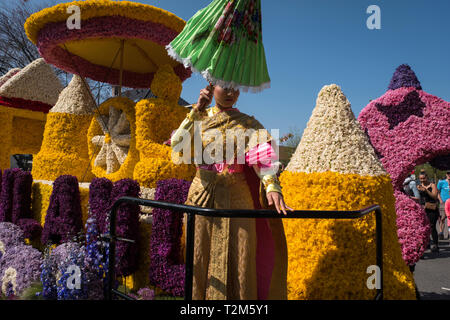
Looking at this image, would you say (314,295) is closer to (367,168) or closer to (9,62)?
(367,168)

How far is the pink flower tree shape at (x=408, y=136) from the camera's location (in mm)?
3922

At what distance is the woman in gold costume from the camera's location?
200 cm

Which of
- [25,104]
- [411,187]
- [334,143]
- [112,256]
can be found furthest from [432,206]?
[25,104]

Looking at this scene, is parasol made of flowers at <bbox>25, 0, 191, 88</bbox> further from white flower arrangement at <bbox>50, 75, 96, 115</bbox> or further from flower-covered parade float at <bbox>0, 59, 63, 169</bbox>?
flower-covered parade float at <bbox>0, 59, 63, 169</bbox>

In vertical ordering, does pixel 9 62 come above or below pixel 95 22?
above

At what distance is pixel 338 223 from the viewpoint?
2.94m

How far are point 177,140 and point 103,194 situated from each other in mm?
2466

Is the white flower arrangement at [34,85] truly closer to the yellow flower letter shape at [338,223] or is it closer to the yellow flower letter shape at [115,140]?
the yellow flower letter shape at [115,140]

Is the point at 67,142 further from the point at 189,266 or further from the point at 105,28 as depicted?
the point at 189,266

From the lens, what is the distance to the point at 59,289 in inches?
127

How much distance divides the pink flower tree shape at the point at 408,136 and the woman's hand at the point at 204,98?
3.06m

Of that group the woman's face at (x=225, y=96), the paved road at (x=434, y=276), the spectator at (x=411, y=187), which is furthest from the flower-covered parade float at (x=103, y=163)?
the spectator at (x=411, y=187)

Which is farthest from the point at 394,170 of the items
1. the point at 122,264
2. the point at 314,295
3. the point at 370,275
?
the point at 122,264

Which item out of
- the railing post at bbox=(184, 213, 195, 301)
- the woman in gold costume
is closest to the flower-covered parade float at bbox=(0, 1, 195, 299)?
the woman in gold costume
